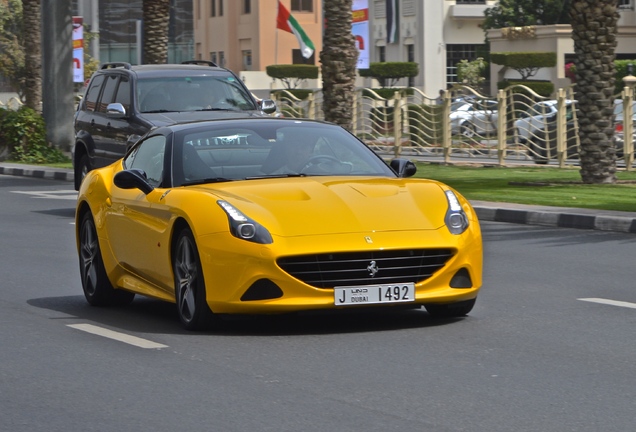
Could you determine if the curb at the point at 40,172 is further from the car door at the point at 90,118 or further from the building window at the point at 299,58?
the building window at the point at 299,58

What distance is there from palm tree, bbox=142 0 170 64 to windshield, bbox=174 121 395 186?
2137cm

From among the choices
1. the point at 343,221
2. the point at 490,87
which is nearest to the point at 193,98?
the point at 343,221

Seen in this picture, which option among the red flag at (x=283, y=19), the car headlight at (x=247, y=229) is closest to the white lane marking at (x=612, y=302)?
the car headlight at (x=247, y=229)

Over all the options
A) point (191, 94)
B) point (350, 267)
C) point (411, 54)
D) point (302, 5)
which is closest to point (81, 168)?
point (191, 94)

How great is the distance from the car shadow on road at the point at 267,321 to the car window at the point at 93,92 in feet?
32.8

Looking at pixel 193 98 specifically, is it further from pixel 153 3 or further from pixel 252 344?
pixel 153 3

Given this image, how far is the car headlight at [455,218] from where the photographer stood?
360 inches

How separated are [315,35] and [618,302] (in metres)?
82.0

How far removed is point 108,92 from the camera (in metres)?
19.8

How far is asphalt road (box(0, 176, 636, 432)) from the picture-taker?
6559mm

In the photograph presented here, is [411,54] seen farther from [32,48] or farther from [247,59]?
[32,48]

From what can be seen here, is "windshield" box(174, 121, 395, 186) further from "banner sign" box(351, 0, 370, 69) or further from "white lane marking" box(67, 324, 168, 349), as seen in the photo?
"banner sign" box(351, 0, 370, 69)

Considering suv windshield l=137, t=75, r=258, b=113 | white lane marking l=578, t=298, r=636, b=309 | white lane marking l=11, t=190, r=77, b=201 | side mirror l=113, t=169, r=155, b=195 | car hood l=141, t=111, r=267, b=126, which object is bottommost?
white lane marking l=11, t=190, r=77, b=201

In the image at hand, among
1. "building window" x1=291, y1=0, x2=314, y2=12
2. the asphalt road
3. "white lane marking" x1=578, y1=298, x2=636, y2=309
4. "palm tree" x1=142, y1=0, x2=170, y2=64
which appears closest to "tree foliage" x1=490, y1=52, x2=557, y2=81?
"building window" x1=291, y1=0, x2=314, y2=12
